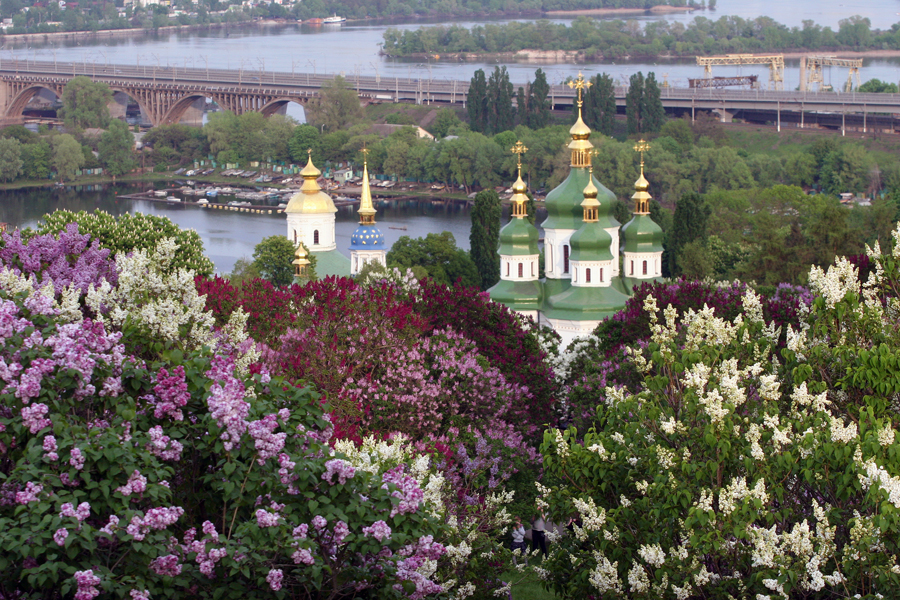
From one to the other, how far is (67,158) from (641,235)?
208ft

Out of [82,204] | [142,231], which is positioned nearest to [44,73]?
[82,204]

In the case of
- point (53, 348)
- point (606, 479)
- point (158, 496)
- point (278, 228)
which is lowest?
point (278, 228)

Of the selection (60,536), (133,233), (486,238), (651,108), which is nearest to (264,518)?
(60,536)

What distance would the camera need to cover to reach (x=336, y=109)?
99812 mm

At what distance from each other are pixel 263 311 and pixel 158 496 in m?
10.4

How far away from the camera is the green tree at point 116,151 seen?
94625 millimetres

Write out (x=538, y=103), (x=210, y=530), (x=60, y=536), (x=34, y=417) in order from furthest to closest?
(x=538, y=103), (x=34, y=417), (x=210, y=530), (x=60, y=536)

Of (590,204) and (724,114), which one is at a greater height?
(590,204)

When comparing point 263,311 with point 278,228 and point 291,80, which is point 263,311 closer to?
point 278,228

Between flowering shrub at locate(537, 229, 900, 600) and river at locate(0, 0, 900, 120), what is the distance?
9679 cm

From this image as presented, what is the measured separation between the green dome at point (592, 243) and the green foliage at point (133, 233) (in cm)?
1299

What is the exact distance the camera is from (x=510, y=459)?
19.5 m

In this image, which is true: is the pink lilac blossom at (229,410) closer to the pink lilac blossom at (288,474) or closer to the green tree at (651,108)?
the pink lilac blossom at (288,474)

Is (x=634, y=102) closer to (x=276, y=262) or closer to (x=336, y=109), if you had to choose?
(x=336, y=109)
